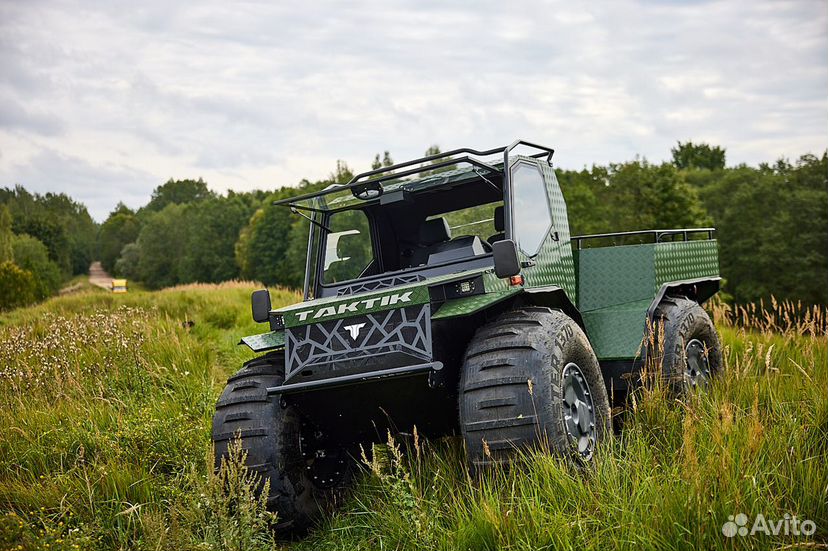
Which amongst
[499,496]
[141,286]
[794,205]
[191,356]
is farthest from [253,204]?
[499,496]

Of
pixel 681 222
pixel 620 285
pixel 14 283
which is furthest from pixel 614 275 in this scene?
pixel 14 283

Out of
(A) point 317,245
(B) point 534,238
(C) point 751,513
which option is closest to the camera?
(C) point 751,513

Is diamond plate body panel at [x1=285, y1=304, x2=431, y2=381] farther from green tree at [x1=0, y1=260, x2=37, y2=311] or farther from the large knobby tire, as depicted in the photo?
green tree at [x1=0, y1=260, x2=37, y2=311]

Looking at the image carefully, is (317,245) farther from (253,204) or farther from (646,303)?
(253,204)

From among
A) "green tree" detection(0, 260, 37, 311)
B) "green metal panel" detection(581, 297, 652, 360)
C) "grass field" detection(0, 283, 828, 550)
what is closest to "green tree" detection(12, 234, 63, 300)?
"green tree" detection(0, 260, 37, 311)

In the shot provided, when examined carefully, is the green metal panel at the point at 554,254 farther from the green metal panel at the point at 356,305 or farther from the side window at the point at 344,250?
the side window at the point at 344,250

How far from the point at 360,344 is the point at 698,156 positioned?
93.4 m

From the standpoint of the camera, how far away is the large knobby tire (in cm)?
509

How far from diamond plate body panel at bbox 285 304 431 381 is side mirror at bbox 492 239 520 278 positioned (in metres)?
0.50

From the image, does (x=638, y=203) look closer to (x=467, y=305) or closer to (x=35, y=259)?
(x=467, y=305)

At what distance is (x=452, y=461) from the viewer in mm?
5438

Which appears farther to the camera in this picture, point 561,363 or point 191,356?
point 191,356

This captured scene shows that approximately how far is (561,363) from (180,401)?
477cm
